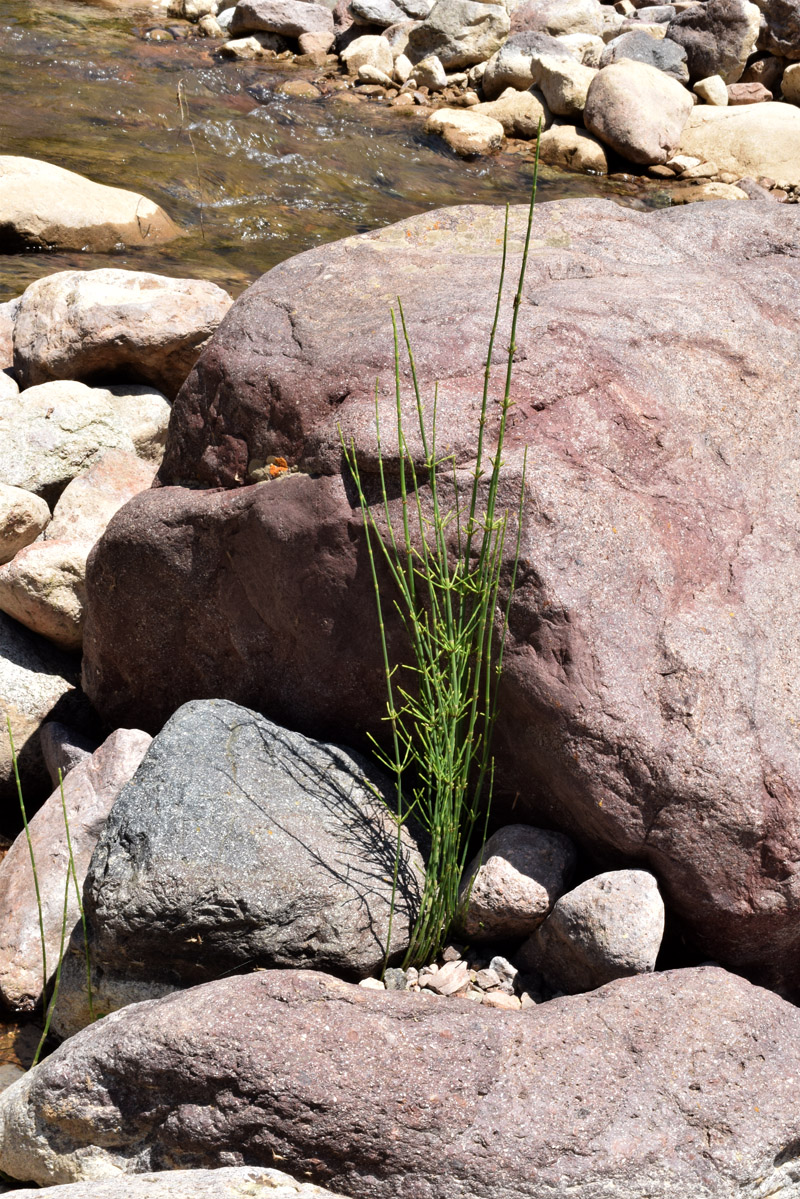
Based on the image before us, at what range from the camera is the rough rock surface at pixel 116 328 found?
12.5 ft

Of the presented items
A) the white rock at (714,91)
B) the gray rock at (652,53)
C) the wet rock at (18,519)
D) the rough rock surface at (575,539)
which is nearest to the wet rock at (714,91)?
the white rock at (714,91)

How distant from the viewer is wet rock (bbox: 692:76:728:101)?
9672 millimetres

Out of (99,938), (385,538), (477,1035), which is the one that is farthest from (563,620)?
(99,938)

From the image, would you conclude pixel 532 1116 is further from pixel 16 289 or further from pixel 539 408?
pixel 16 289

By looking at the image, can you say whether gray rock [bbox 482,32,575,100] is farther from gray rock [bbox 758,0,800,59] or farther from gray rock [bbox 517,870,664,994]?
gray rock [bbox 517,870,664,994]

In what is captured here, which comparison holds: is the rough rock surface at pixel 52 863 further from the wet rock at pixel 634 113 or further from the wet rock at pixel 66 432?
the wet rock at pixel 634 113

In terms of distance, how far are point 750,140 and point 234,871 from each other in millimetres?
8626

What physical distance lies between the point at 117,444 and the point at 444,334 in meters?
1.51

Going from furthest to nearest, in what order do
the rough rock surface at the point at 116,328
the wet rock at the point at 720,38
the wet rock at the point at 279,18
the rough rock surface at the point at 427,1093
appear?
the wet rock at the point at 279,18
the wet rock at the point at 720,38
the rough rock surface at the point at 116,328
the rough rock surface at the point at 427,1093

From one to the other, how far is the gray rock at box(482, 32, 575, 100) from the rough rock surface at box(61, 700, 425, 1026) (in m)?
8.92

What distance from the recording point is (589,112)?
9062 mm

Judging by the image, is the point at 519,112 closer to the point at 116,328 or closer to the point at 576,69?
the point at 576,69

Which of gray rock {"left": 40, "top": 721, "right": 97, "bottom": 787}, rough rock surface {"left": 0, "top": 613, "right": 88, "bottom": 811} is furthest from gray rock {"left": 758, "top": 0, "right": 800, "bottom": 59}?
gray rock {"left": 40, "top": 721, "right": 97, "bottom": 787}

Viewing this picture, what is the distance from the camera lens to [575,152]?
29.3 feet
